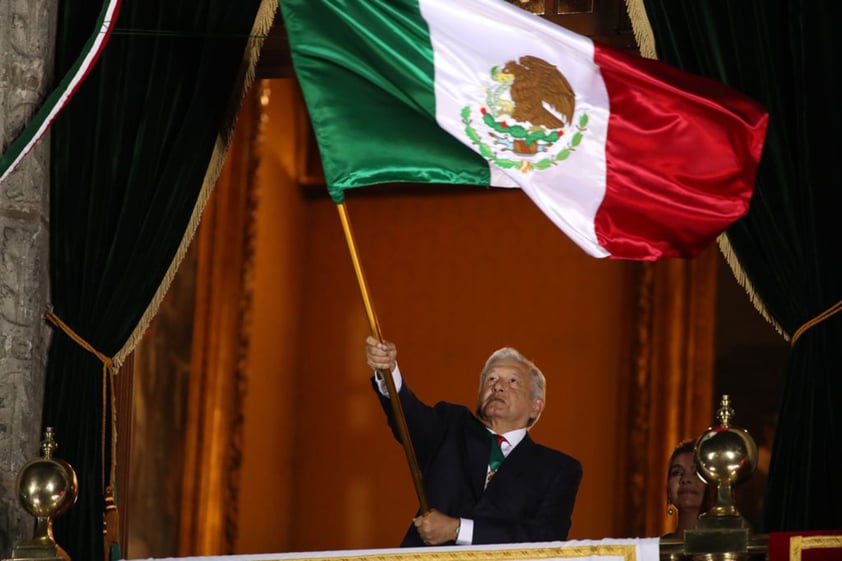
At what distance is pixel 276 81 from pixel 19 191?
129 inches

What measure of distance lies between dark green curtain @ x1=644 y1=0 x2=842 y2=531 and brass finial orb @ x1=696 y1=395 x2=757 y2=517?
3.21 ft

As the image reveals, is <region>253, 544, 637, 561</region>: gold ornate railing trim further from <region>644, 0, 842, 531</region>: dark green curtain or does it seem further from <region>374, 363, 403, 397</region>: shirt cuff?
<region>644, 0, 842, 531</region>: dark green curtain

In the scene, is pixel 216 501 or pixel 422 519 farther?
pixel 216 501

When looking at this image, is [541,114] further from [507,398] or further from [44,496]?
[44,496]

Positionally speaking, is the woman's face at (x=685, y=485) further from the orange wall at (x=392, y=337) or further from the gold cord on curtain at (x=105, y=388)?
the orange wall at (x=392, y=337)

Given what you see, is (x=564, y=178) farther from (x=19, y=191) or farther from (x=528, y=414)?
(x=19, y=191)

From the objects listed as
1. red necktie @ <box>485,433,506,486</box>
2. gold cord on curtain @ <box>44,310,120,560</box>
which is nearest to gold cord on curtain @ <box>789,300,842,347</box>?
red necktie @ <box>485,433,506,486</box>

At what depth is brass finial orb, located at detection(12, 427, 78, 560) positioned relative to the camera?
4.79 metres

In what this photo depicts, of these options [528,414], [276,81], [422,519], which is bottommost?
[422,519]

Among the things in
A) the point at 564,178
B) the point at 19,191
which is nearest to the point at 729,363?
the point at 564,178

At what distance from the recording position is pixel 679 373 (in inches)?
320

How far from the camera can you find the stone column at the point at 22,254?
5777 mm

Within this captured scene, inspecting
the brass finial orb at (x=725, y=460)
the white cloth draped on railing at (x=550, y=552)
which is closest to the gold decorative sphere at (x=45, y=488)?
the white cloth draped on railing at (x=550, y=552)

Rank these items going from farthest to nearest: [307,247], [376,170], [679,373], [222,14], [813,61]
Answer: [307,247] < [679,373] < [222,14] < [813,61] < [376,170]
